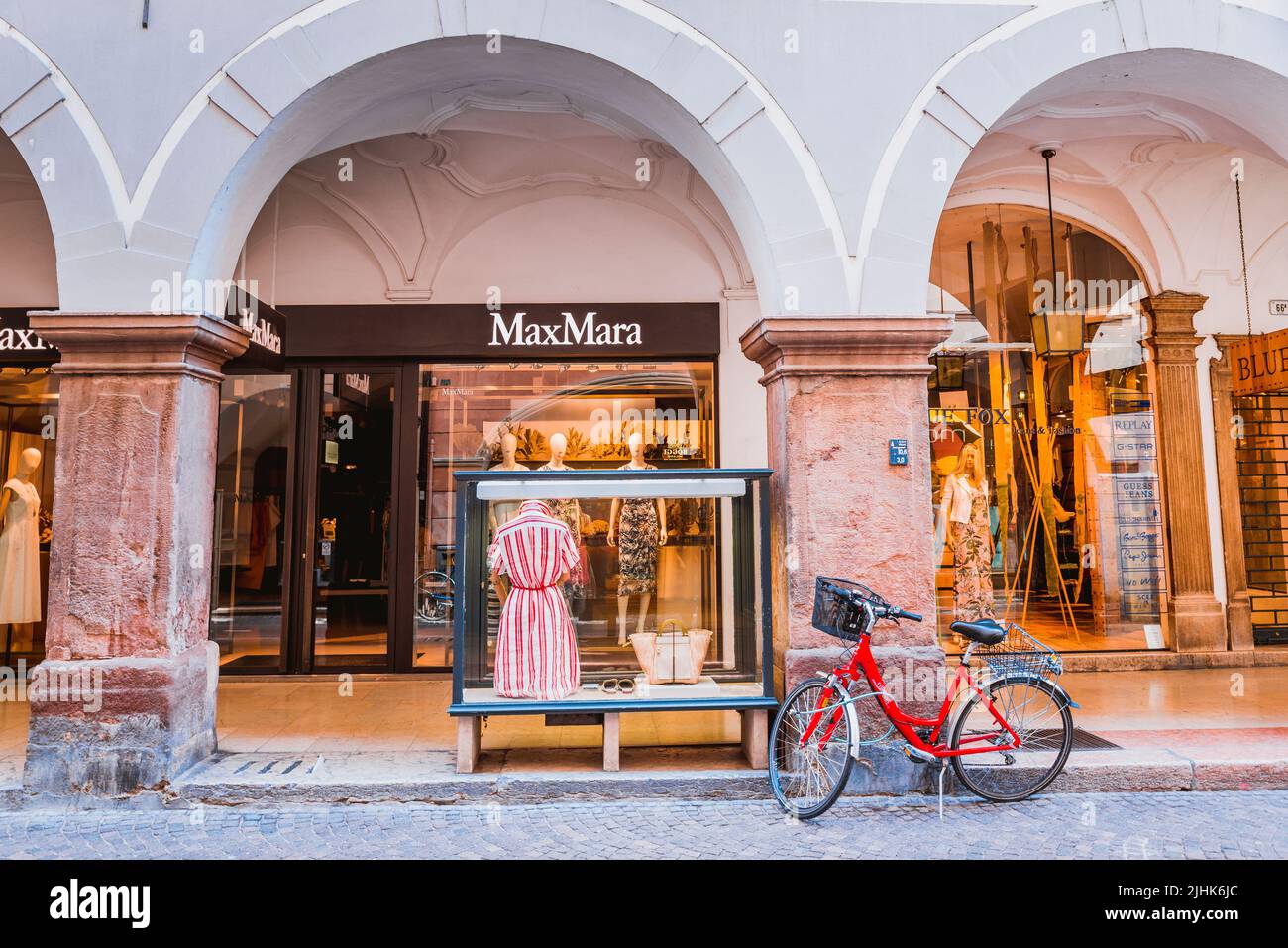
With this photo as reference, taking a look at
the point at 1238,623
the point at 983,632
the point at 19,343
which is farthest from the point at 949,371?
the point at 19,343

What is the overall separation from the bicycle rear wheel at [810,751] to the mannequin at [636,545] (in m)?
1.17

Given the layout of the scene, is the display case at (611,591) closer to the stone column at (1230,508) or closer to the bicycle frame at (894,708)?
the bicycle frame at (894,708)

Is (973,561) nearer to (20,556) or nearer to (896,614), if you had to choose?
(896,614)

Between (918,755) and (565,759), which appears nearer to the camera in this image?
(918,755)

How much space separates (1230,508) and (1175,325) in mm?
2029

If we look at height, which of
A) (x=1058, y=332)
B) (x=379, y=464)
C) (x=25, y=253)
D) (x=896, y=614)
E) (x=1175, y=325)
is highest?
(x=25, y=253)

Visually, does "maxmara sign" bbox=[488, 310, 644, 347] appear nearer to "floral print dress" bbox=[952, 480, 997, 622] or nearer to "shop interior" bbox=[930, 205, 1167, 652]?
"shop interior" bbox=[930, 205, 1167, 652]

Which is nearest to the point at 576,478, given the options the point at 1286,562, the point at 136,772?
the point at 136,772

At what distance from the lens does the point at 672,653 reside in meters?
5.21

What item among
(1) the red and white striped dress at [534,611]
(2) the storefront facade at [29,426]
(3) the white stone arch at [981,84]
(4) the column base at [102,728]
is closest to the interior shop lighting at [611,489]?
(1) the red and white striped dress at [534,611]

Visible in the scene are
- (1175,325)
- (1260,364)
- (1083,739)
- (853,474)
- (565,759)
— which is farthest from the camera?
(1175,325)

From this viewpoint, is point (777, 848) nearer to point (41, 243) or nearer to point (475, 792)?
point (475, 792)

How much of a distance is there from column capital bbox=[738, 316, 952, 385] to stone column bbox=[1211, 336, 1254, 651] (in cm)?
541
